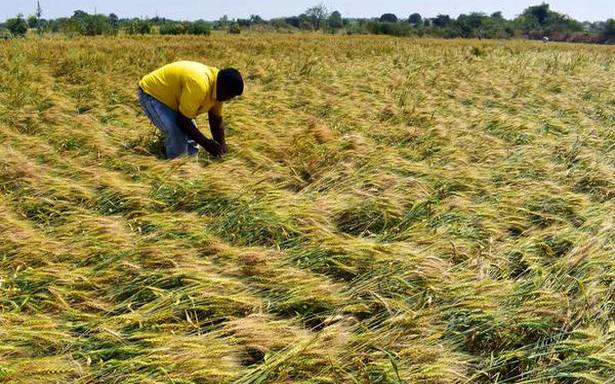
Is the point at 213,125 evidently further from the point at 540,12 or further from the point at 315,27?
the point at 540,12

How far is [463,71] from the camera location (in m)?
14.4

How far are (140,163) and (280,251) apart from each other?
7.23ft

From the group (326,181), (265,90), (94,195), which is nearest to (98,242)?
(94,195)

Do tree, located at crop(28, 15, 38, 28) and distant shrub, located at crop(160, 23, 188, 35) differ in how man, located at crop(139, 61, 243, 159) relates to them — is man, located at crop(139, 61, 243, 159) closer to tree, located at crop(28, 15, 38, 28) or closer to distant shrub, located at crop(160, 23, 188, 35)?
distant shrub, located at crop(160, 23, 188, 35)

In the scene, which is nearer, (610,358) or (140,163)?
(610,358)

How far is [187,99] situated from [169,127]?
0.50m

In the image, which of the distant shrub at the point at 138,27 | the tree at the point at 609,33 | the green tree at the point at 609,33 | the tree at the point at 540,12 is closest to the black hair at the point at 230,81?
the distant shrub at the point at 138,27

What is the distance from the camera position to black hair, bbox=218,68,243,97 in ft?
16.6

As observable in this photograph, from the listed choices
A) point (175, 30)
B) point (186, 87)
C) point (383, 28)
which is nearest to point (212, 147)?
point (186, 87)

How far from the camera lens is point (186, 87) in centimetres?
519

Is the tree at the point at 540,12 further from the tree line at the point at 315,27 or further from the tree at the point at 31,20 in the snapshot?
the tree at the point at 31,20

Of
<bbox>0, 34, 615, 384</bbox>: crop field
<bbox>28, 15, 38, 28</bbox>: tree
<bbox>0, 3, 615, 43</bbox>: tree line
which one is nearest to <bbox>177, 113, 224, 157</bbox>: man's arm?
<bbox>0, 34, 615, 384</bbox>: crop field

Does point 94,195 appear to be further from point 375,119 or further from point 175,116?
point 375,119

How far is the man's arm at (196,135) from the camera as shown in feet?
17.1
